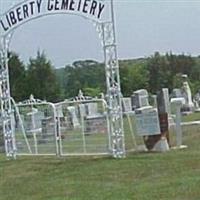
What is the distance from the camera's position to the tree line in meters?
41.6

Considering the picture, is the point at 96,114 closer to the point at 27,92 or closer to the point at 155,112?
the point at 155,112

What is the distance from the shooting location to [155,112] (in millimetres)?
16516

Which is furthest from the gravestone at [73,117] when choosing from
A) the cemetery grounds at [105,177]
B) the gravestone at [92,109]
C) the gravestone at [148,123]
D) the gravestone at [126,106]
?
the gravestone at [126,106]

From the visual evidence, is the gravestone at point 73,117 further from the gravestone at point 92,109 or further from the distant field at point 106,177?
the distant field at point 106,177

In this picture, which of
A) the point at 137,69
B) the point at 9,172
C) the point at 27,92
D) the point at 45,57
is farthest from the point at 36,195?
the point at 137,69

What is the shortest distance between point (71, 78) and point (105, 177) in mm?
30619

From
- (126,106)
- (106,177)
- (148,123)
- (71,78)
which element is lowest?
(106,177)

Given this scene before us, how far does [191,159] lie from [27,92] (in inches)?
1125

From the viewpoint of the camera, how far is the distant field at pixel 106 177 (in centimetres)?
1041

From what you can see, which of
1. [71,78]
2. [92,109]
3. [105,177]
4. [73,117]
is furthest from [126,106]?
[71,78]

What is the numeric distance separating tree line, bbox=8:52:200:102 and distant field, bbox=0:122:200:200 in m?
21.3

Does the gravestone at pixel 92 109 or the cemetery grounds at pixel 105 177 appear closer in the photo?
the cemetery grounds at pixel 105 177

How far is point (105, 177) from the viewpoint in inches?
487

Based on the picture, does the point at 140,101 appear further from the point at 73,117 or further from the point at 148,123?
the point at 148,123
